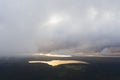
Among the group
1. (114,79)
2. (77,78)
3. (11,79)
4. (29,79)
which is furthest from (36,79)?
(114,79)

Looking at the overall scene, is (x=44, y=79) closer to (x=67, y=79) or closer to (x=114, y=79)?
(x=67, y=79)

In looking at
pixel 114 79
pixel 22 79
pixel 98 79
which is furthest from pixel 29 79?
pixel 114 79

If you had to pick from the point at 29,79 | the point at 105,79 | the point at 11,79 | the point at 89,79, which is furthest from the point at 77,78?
the point at 11,79

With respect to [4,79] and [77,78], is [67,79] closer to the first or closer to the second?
[77,78]

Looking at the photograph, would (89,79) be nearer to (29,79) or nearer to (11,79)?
(29,79)

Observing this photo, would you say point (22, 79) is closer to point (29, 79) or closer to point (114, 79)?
point (29, 79)

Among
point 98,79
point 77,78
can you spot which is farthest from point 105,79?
point 77,78
